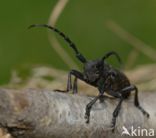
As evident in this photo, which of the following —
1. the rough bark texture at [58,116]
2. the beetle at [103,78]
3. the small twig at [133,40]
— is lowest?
the rough bark texture at [58,116]

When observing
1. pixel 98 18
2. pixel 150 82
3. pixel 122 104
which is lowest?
pixel 122 104

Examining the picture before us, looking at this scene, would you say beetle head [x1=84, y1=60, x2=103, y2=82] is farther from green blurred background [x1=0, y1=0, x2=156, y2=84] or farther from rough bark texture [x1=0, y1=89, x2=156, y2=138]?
green blurred background [x1=0, y1=0, x2=156, y2=84]

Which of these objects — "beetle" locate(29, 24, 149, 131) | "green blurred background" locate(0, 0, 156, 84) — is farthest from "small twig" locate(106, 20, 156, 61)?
"beetle" locate(29, 24, 149, 131)

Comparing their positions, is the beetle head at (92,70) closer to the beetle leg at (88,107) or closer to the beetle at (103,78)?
the beetle at (103,78)

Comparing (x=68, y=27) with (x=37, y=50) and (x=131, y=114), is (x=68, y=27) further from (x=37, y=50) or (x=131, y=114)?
(x=131, y=114)

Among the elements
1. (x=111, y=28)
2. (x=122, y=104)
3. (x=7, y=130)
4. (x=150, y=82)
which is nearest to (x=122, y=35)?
(x=111, y=28)

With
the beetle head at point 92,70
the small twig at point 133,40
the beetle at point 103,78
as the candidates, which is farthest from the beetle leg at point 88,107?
the small twig at point 133,40
